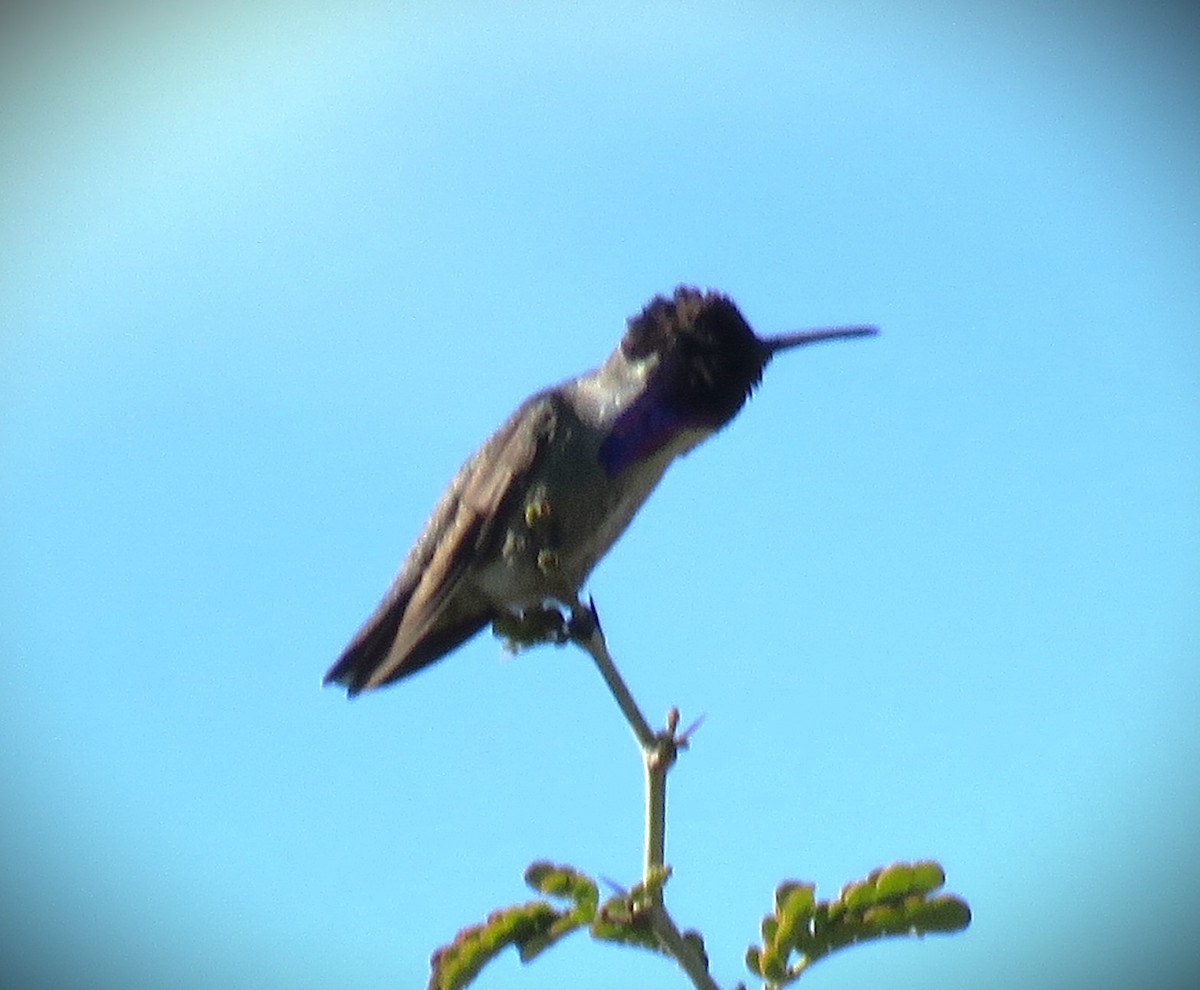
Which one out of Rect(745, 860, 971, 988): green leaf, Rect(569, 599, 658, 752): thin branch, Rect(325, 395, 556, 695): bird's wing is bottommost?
Rect(745, 860, 971, 988): green leaf

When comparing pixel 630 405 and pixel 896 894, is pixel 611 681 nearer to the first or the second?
pixel 896 894

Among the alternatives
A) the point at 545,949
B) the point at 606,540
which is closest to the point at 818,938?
the point at 545,949

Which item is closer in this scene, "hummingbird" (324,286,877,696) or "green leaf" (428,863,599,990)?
"green leaf" (428,863,599,990)

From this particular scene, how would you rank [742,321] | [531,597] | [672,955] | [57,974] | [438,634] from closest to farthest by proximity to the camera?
[672,955] → [531,597] → [438,634] → [742,321] → [57,974]

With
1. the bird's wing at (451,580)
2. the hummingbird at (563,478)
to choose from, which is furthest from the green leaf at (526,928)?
the bird's wing at (451,580)

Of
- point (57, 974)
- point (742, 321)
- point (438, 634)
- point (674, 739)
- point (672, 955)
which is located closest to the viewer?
point (672, 955)

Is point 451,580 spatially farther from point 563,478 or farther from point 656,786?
point 656,786

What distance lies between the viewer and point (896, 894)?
1.92 metres

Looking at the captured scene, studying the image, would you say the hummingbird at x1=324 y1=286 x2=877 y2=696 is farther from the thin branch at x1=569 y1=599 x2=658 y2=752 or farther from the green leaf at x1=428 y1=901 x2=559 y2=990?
the green leaf at x1=428 y1=901 x2=559 y2=990

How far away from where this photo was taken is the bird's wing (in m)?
3.32

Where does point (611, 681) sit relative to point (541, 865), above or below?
above

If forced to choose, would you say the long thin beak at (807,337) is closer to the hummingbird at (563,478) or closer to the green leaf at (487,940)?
the hummingbird at (563,478)

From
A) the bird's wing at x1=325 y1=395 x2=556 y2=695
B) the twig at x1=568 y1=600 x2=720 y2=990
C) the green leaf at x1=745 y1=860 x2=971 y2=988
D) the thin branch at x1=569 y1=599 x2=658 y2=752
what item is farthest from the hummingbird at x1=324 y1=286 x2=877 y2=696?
the green leaf at x1=745 y1=860 x2=971 y2=988

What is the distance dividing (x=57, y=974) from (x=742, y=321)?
12093 mm
